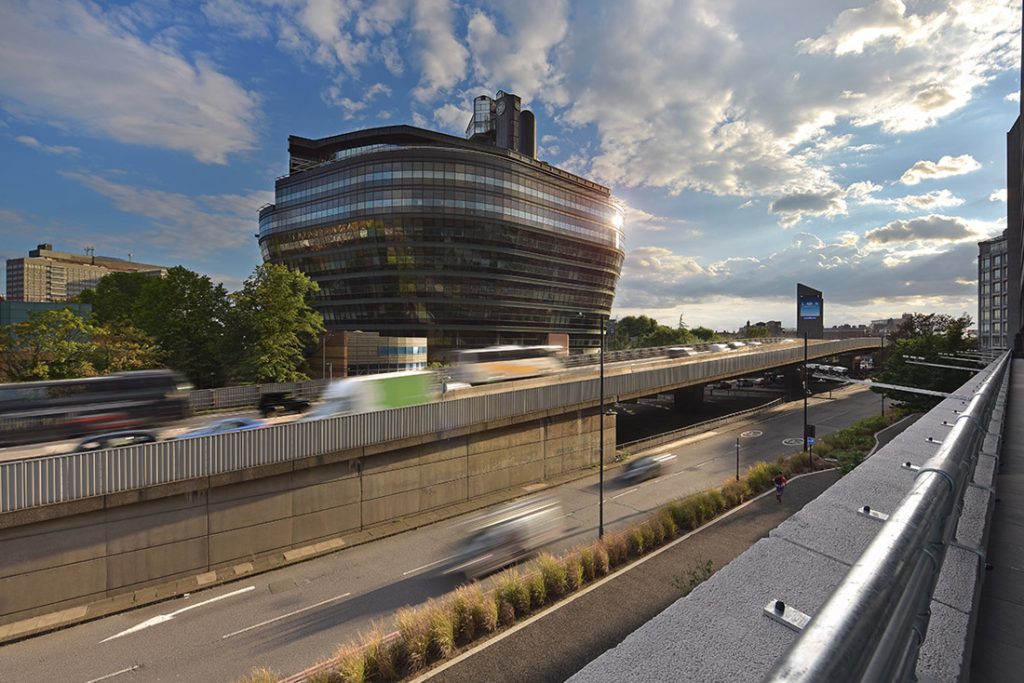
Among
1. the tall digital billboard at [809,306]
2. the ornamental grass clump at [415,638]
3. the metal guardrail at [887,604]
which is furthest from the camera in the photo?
the tall digital billboard at [809,306]

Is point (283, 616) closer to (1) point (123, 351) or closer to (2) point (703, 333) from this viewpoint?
(1) point (123, 351)

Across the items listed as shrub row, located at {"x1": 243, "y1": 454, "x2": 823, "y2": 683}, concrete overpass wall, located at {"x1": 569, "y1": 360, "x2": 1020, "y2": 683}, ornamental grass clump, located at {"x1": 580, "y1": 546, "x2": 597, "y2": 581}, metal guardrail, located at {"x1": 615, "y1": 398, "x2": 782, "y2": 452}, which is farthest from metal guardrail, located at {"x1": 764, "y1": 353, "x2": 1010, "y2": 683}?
metal guardrail, located at {"x1": 615, "y1": 398, "x2": 782, "y2": 452}

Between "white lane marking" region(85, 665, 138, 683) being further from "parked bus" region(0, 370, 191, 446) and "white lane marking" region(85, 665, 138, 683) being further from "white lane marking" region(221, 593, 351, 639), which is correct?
"parked bus" region(0, 370, 191, 446)

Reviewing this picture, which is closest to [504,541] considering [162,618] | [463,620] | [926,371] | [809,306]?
[463,620]

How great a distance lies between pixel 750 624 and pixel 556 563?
14.7 metres

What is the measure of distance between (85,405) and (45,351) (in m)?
17.5

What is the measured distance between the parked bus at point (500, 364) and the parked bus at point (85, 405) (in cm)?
1694

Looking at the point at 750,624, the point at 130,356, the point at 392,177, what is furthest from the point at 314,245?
the point at 750,624

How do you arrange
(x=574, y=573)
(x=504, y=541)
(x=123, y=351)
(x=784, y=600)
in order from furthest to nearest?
1. (x=123, y=351)
2. (x=504, y=541)
3. (x=574, y=573)
4. (x=784, y=600)

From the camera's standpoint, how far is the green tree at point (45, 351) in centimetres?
3114

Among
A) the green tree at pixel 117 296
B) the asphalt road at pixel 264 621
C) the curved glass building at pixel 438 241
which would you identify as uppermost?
the curved glass building at pixel 438 241

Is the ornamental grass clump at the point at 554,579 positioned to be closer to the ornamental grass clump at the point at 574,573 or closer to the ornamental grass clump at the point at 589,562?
the ornamental grass clump at the point at 574,573

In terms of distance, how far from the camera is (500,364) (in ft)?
115

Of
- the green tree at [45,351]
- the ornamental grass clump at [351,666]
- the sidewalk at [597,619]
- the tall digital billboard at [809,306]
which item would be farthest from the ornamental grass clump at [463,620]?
the tall digital billboard at [809,306]
